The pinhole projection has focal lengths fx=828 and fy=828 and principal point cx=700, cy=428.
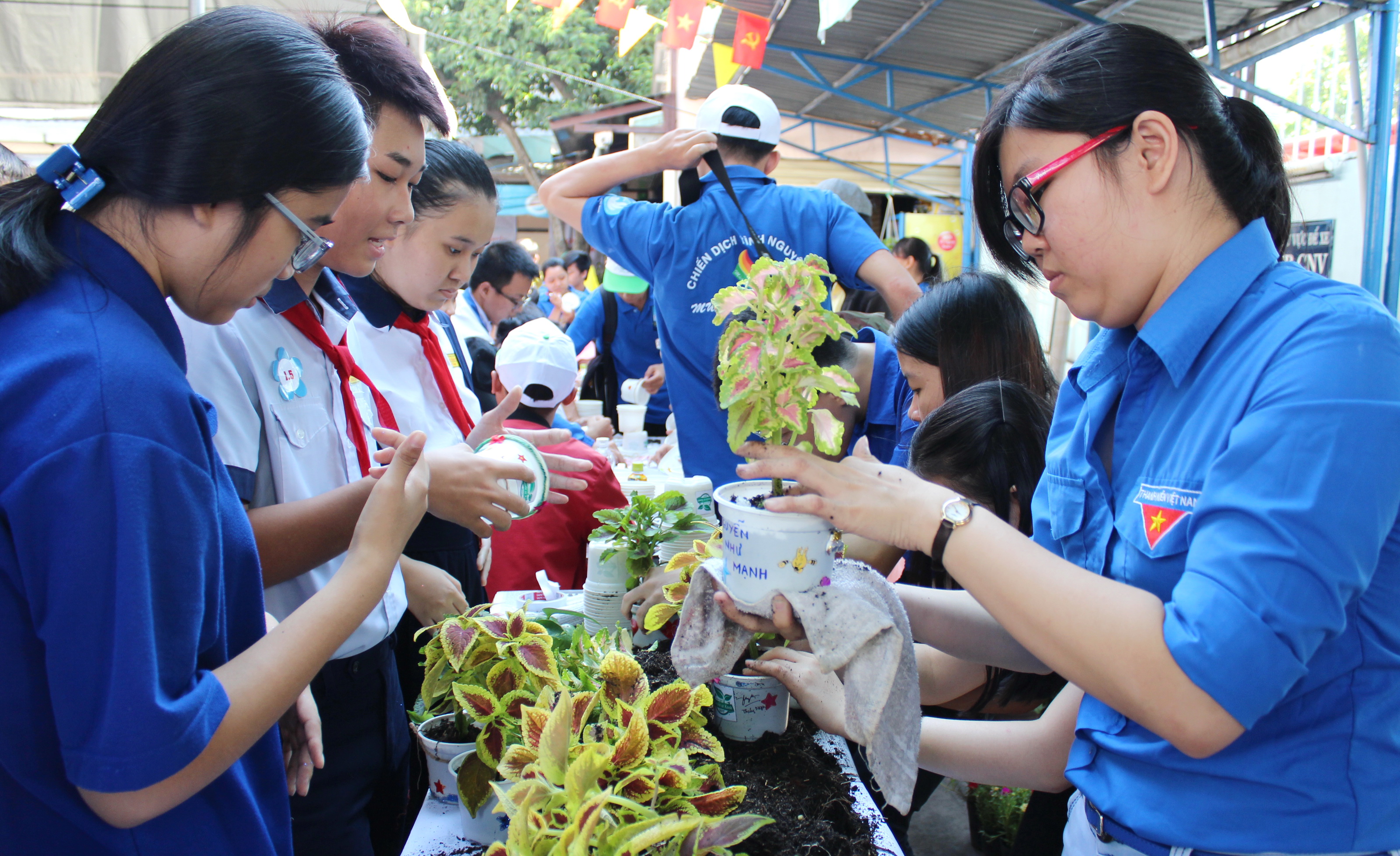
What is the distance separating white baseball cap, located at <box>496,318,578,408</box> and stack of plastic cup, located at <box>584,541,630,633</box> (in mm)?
1244

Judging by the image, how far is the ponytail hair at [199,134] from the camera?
1.02 meters

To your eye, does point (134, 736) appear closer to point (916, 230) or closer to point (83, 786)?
point (83, 786)

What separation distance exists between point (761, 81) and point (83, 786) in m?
10.7

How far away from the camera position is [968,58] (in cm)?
781

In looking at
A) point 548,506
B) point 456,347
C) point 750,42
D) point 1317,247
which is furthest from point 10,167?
point 1317,247

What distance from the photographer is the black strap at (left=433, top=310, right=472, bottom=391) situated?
308 centimetres

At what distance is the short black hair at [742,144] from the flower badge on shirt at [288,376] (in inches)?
75.3

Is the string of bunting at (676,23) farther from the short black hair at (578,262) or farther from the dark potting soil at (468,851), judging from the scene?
the dark potting soil at (468,851)

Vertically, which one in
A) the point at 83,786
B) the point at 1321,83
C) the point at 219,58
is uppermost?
the point at 219,58

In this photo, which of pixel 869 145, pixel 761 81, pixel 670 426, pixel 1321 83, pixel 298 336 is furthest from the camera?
pixel 869 145

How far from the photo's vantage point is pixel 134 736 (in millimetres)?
887

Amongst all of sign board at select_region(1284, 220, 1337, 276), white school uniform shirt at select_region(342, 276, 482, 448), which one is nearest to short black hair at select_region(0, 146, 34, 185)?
white school uniform shirt at select_region(342, 276, 482, 448)

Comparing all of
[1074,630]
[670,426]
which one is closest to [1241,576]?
[1074,630]

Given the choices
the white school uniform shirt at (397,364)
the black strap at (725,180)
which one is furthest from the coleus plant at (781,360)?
the black strap at (725,180)
